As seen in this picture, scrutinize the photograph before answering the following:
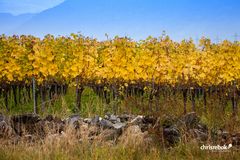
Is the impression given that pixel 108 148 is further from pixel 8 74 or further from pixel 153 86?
pixel 8 74

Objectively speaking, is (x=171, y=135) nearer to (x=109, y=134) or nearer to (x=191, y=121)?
(x=191, y=121)

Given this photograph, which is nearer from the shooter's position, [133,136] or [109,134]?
[133,136]

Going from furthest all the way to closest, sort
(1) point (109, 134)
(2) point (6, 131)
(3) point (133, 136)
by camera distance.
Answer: (2) point (6, 131), (1) point (109, 134), (3) point (133, 136)

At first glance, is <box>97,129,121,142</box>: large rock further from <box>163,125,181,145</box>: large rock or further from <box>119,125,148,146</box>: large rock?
<box>163,125,181,145</box>: large rock

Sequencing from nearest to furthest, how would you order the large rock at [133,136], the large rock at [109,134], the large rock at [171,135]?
the large rock at [133,136] → the large rock at [171,135] → the large rock at [109,134]

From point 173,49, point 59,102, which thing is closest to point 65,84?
point 59,102

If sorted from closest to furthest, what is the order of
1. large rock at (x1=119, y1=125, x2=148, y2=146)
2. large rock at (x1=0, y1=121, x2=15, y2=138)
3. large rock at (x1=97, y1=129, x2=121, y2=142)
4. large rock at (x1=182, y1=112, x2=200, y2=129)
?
large rock at (x1=119, y1=125, x2=148, y2=146) < large rock at (x1=97, y1=129, x2=121, y2=142) < large rock at (x1=182, y1=112, x2=200, y2=129) < large rock at (x1=0, y1=121, x2=15, y2=138)

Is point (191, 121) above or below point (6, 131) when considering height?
above

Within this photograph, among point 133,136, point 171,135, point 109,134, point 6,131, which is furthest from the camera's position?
point 6,131

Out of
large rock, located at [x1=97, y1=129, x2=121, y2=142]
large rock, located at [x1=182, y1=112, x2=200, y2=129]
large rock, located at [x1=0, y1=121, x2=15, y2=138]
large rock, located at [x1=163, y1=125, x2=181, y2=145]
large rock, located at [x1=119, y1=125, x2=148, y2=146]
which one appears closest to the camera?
large rock, located at [x1=119, y1=125, x2=148, y2=146]

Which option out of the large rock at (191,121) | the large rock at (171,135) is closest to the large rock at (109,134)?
the large rock at (171,135)

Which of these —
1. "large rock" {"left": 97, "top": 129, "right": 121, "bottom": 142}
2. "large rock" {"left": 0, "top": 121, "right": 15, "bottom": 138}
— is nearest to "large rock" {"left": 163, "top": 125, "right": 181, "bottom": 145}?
"large rock" {"left": 97, "top": 129, "right": 121, "bottom": 142}

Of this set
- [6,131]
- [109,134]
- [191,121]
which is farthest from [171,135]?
[6,131]

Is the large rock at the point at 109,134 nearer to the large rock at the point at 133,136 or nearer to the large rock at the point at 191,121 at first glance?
the large rock at the point at 133,136
